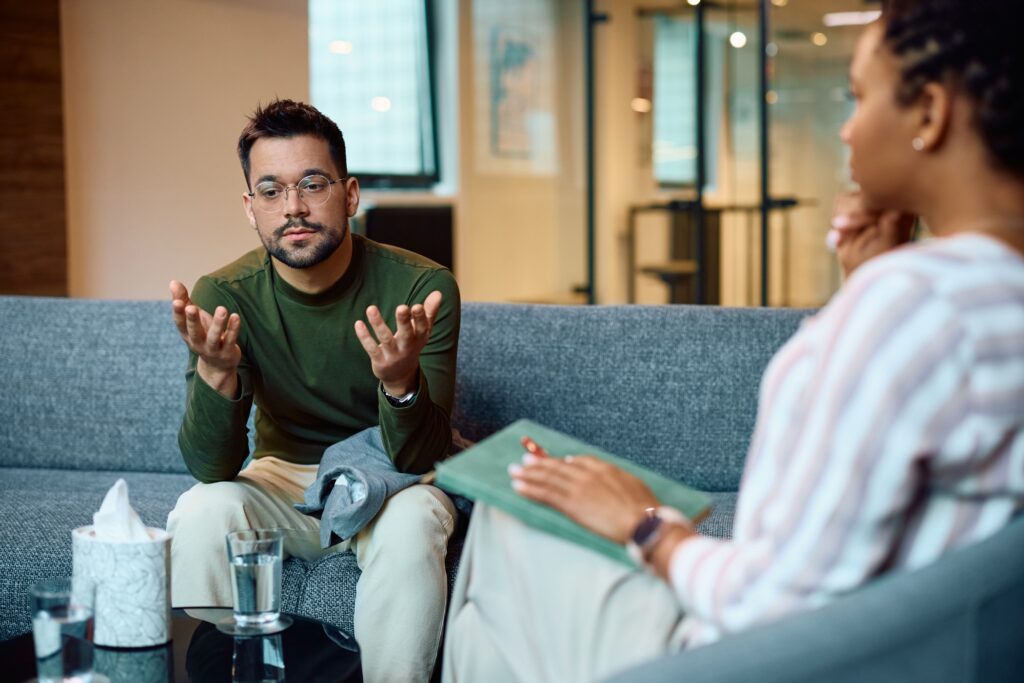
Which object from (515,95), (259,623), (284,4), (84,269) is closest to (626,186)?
(515,95)

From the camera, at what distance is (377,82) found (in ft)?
20.4

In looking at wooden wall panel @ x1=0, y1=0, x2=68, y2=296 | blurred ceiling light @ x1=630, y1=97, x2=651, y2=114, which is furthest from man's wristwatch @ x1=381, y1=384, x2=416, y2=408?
blurred ceiling light @ x1=630, y1=97, x2=651, y2=114

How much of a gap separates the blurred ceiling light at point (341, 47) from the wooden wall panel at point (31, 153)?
207 cm

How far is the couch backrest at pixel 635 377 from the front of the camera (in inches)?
97.9

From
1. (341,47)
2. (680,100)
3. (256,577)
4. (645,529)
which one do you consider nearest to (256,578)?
(256,577)

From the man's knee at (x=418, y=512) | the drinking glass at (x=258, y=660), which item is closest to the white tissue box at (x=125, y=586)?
the drinking glass at (x=258, y=660)

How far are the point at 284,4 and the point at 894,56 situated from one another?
4.28 meters

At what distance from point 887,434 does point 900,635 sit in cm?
17

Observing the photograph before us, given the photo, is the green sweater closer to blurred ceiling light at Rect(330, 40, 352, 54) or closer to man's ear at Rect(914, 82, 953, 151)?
man's ear at Rect(914, 82, 953, 151)

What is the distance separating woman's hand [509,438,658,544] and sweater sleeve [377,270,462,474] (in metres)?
0.71

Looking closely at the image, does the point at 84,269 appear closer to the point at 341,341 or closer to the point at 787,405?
the point at 341,341

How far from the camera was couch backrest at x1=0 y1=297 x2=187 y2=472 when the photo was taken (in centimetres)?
272

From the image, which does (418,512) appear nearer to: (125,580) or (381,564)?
(381,564)

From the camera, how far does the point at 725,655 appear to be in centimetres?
91
